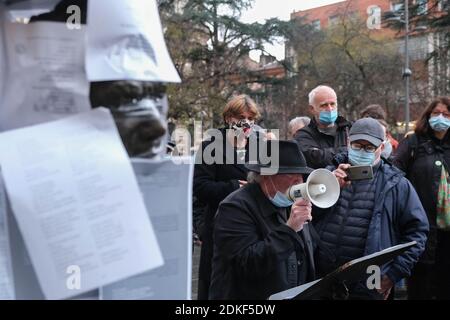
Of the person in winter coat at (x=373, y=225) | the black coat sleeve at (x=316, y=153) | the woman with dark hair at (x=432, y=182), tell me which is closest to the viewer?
the person in winter coat at (x=373, y=225)

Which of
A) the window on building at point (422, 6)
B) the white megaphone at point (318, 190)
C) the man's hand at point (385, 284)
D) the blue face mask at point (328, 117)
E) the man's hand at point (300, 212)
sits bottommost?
the man's hand at point (385, 284)

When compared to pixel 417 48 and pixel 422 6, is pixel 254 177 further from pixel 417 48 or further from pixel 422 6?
pixel 417 48

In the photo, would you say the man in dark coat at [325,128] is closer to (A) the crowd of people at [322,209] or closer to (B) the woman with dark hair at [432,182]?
(A) the crowd of people at [322,209]

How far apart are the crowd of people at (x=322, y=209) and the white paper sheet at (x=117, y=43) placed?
1593mm

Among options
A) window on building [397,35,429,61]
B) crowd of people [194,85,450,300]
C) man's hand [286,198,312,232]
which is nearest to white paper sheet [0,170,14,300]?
crowd of people [194,85,450,300]

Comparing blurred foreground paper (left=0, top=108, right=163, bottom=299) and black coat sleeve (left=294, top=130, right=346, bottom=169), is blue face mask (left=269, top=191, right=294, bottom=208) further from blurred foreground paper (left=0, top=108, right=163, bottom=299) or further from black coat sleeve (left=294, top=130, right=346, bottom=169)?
blurred foreground paper (left=0, top=108, right=163, bottom=299)

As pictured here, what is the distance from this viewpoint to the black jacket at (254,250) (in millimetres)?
2658

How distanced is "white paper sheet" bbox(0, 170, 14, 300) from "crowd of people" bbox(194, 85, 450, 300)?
1.55 meters

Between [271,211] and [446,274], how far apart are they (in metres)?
2.71

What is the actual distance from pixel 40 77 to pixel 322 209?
276 cm

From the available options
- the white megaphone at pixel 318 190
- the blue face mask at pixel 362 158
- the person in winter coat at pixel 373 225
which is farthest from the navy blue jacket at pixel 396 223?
the white megaphone at pixel 318 190

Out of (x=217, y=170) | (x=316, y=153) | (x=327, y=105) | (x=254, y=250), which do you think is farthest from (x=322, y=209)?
(x=327, y=105)
